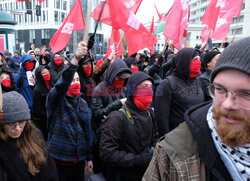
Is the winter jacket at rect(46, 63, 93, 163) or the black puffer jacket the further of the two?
the black puffer jacket

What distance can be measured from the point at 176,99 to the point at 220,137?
6.27 feet

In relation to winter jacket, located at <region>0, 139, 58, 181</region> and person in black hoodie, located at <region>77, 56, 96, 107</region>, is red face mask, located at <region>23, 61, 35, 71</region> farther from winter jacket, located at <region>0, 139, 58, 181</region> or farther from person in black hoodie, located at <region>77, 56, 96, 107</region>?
winter jacket, located at <region>0, 139, 58, 181</region>

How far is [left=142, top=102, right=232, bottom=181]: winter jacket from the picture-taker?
1152 mm

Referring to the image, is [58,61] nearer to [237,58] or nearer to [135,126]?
[135,126]

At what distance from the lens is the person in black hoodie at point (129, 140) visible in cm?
231

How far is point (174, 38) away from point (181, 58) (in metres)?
1.41

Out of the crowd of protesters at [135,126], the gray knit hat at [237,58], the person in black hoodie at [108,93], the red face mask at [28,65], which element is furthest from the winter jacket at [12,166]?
the red face mask at [28,65]

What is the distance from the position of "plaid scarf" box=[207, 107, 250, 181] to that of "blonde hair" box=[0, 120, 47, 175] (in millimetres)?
1436

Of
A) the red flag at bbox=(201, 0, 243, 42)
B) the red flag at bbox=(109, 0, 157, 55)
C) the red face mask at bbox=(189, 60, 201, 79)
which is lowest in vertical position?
the red face mask at bbox=(189, 60, 201, 79)

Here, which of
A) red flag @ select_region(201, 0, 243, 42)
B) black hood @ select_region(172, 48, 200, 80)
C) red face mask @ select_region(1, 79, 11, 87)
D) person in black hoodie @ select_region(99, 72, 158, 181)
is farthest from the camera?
red flag @ select_region(201, 0, 243, 42)

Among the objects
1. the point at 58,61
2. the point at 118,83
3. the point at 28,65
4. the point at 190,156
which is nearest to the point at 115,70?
the point at 118,83

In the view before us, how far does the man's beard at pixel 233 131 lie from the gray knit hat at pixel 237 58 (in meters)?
0.22

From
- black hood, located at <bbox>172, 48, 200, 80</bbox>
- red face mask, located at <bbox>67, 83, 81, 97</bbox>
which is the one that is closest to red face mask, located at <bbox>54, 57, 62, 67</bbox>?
red face mask, located at <bbox>67, 83, 81, 97</bbox>

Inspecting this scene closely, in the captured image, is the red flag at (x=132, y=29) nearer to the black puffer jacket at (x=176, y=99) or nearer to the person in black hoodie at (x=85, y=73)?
the black puffer jacket at (x=176, y=99)
